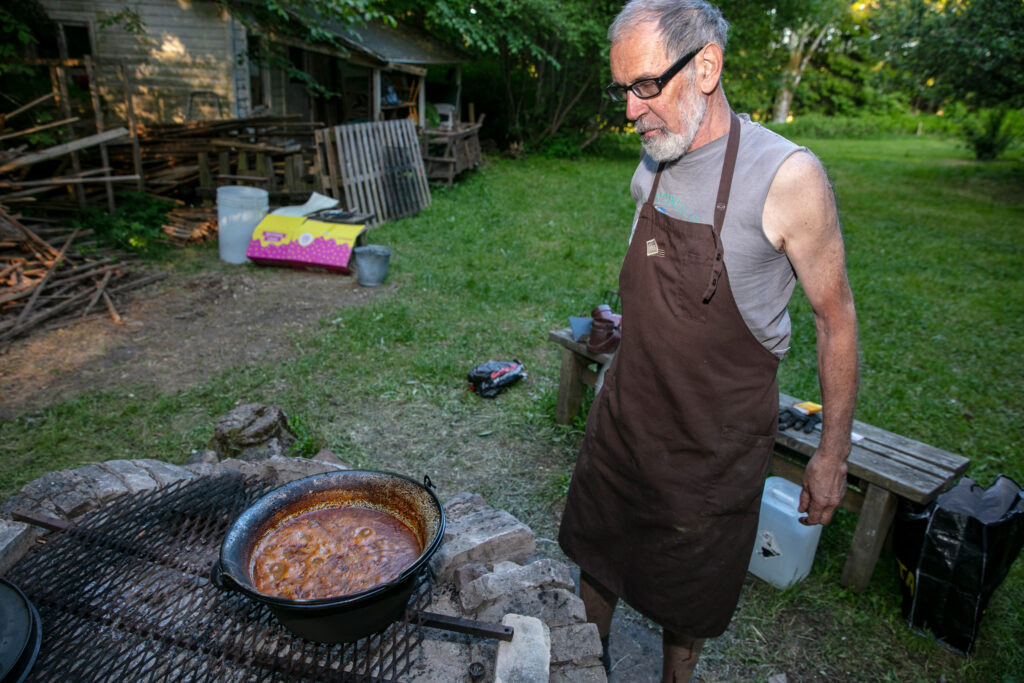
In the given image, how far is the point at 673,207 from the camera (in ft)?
6.28

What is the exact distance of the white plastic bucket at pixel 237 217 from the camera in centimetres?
745

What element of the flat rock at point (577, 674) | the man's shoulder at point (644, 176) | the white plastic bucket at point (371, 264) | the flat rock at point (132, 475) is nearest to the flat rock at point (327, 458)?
the flat rock at point (132, 475)

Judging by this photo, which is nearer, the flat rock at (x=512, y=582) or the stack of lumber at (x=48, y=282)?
the flat rock at (x=512, y=582)

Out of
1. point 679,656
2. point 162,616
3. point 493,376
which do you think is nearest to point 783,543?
point 679,656

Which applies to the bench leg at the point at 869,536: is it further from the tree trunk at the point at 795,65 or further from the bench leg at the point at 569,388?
the tree trunk at the point at 795,65

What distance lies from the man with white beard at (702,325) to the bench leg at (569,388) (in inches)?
80.2

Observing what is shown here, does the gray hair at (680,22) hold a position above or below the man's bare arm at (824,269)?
above

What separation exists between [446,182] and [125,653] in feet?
37.5

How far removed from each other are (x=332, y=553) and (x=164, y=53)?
1212 centimetres

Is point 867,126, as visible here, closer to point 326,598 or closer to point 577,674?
point 577,674

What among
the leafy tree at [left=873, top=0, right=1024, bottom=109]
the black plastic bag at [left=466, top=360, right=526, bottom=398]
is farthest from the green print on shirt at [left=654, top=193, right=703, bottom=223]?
the leafy tree at [left=873, top=0, right=1024, bottom=109]

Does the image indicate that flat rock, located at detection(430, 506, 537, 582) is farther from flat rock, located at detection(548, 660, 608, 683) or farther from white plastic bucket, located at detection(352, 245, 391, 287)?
white plastic bucket, located at detection(352, 245, 391, 287)

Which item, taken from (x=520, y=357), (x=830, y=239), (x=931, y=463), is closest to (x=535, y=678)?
(x=830, y=239)

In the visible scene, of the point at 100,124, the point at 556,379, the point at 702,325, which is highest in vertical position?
the point at 702,325
